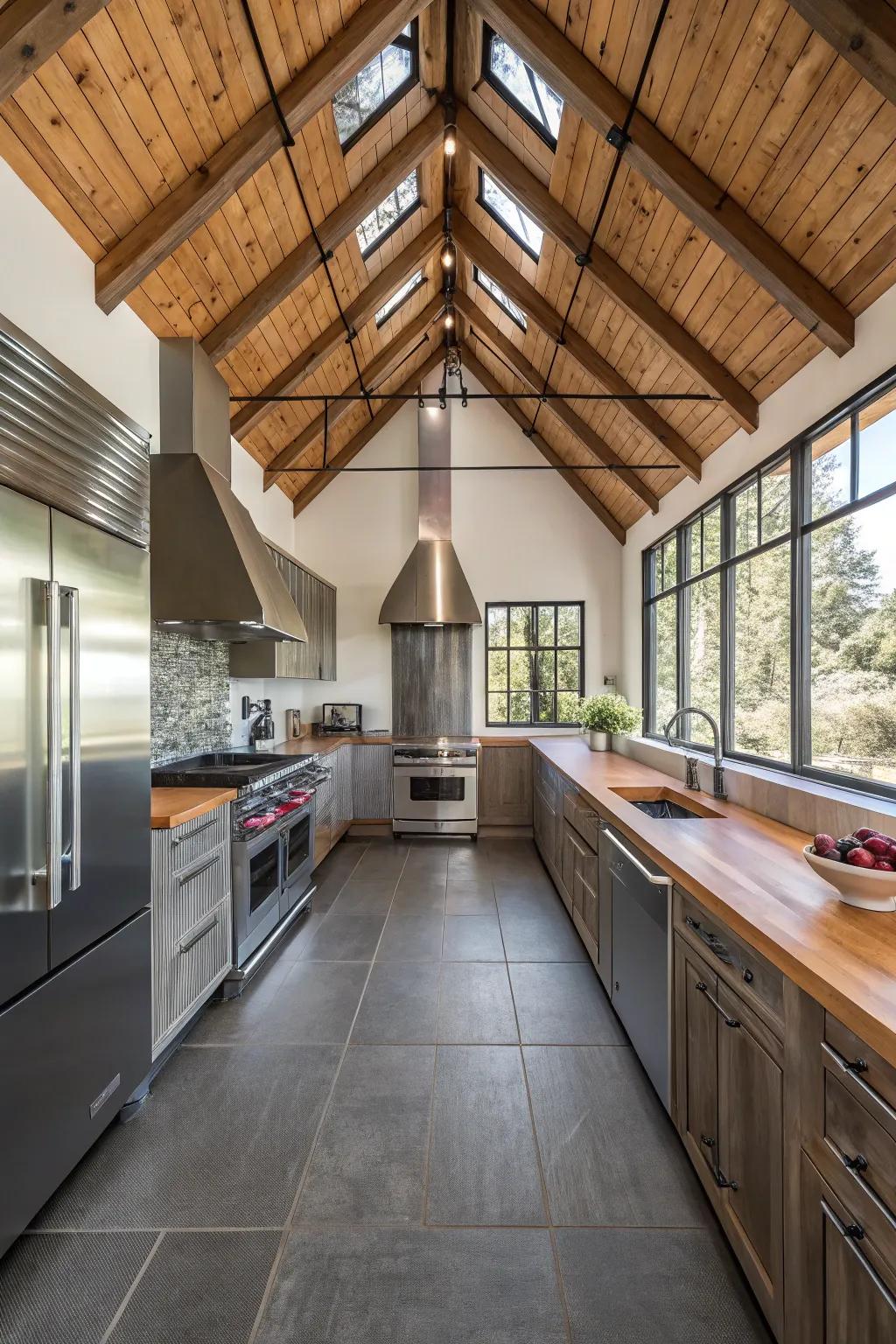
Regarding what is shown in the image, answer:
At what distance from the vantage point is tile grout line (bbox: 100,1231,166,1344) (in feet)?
4.57

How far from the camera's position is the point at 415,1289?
1.49 meters

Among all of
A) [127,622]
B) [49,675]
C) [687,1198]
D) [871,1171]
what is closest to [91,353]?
Result: [127,622]

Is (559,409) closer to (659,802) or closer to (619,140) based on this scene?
(619,140)

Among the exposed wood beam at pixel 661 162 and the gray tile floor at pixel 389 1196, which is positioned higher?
the exposed wood beam at pixel 661 162

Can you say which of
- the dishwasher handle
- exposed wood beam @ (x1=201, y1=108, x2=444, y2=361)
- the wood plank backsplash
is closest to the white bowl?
the dishwasher handle

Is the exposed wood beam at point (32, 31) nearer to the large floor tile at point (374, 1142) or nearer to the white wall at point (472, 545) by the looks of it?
the large floor tile at point (374, 1142)

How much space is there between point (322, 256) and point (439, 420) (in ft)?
9.05

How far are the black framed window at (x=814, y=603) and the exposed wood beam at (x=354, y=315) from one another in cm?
278

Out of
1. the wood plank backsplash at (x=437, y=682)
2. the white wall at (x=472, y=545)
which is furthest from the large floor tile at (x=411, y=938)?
the white wall at (x=472, y=545)

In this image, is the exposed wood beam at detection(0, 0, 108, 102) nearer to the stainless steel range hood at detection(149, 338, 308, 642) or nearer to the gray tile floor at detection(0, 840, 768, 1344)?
the stainless steel range hood at detection(149, 338, 308, 642)

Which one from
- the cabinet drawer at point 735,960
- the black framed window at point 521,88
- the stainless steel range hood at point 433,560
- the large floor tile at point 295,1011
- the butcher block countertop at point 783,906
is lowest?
the large floor tile at point 295,1011

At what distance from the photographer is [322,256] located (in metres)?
3.65

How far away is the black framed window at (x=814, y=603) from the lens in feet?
7.92

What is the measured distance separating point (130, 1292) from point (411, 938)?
2125mm
